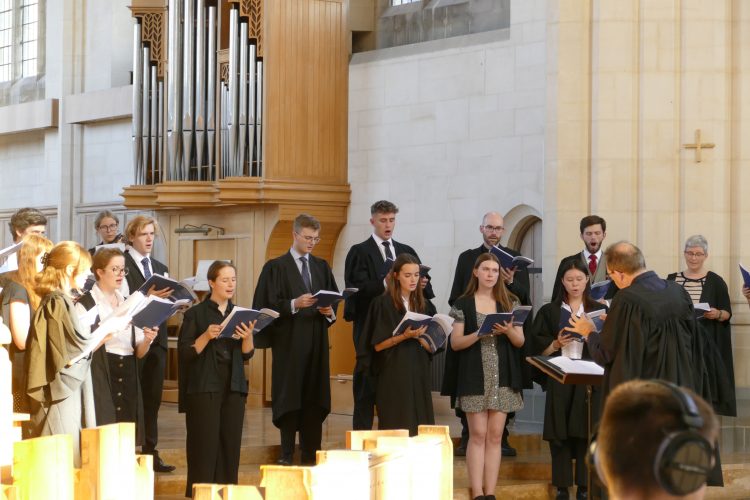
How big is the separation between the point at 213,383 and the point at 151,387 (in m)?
1.04

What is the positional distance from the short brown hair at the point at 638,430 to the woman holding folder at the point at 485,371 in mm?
5424

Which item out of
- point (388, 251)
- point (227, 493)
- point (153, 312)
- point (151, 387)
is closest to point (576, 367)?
A: point (153, 312)

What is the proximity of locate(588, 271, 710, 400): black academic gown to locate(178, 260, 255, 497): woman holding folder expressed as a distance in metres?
1.97

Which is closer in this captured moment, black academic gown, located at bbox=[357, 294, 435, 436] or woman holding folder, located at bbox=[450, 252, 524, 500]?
woman holding folder, located at bbox=[450, 252, 524, 500]

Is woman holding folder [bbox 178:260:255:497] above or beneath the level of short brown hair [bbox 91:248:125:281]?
beneath

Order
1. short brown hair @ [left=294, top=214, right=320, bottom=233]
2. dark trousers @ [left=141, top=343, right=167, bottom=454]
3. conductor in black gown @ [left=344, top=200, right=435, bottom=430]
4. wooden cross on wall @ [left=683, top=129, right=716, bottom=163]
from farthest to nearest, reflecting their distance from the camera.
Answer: wooden cross on wall @ [left=683, top=129, right=716, bottom=163] → conductor in black gown @ [left=344, top=200, right=435, bottom=430] → short brown hair @ [left=294, top=214, right=320, bottom=233] → dark trousers @ [left=141, top=343, right=167, bottom=454]

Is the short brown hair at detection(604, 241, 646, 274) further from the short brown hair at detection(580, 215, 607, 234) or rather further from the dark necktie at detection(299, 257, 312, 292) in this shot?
the dark necktie at detection(299, 257, 312, 292)

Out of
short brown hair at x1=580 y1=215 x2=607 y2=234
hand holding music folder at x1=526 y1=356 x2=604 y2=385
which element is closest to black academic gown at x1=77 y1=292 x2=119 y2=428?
hand holding music folder at x1=526 y1=356 x2=604 y2=385

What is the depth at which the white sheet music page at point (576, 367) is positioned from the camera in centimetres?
632

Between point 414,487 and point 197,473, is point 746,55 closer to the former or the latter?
point 197,473

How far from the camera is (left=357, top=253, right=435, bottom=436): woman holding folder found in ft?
24.7

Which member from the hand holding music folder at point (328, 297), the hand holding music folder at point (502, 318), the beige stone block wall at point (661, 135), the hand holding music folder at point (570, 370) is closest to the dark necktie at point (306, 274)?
the hand holding music folder at point (328, 297)

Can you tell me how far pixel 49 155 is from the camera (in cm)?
1503

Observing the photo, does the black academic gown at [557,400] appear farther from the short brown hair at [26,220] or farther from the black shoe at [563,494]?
the short brown hair at [26,220]
